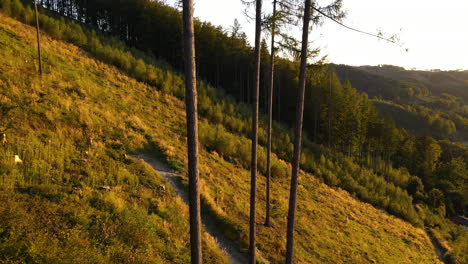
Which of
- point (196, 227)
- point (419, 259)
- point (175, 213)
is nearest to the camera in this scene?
point (196, 227)

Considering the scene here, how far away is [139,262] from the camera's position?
6426mm

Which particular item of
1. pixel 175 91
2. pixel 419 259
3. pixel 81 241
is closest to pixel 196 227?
pixel 81 241

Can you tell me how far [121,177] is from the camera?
32.8 ft

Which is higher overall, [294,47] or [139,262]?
[294,47]

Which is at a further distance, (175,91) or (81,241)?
(175,91)

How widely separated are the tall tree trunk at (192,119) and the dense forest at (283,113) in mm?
14999

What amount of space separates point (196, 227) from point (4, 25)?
25937 mm

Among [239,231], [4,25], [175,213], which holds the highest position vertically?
[4,25]

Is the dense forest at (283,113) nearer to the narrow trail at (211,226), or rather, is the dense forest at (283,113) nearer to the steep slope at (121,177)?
the steep slope at (121,177)

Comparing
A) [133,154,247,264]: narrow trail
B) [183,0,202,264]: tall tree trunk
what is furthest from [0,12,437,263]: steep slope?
[183,0,202,264]: tall tree trunk

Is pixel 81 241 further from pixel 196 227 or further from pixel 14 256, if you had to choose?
pixel 196 227

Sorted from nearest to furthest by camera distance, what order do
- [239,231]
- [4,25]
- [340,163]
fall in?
[239,231]
[4,25]
[340,163]

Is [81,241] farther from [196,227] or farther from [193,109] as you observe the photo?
[193,109]

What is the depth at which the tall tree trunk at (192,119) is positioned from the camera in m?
4.53
